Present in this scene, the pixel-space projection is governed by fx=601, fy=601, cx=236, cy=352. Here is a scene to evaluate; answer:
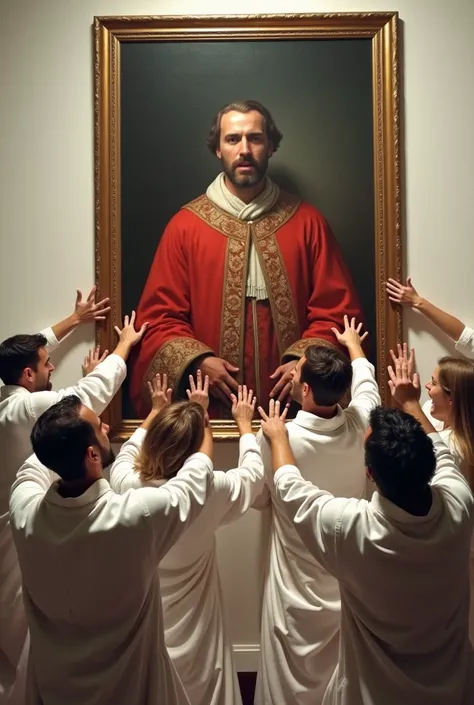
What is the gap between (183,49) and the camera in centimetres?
367

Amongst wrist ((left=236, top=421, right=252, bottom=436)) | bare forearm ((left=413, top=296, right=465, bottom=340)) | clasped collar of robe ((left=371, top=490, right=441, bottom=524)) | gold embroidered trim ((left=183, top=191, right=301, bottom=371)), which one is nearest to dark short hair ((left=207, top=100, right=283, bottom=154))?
gold embroidered trim ((left=183, top=191, right=301, bottom=371))

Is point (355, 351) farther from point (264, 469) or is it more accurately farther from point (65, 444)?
point (65, 444)

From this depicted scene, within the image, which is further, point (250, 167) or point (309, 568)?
point (250, 167)

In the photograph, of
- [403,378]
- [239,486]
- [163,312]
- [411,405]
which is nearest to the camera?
[239,486]

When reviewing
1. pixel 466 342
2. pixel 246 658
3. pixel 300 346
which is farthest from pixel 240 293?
pixel 246 658

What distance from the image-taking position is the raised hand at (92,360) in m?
3.55

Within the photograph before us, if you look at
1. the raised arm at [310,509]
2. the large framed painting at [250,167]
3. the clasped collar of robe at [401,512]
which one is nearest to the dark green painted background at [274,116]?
the large framed painting at [250,167]

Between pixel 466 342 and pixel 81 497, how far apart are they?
95.5 inches

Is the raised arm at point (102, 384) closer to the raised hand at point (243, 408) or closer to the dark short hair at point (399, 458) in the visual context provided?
the raised hand at point (243, 408)

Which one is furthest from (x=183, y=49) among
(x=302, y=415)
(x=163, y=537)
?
(x=163, y=537)

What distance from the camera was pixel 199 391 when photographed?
3412mm

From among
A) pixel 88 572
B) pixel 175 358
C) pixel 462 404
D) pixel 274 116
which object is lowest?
pixel 88 572

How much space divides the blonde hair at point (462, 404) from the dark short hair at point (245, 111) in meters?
1.71

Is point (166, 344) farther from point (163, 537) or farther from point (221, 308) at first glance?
point (163, 537)
